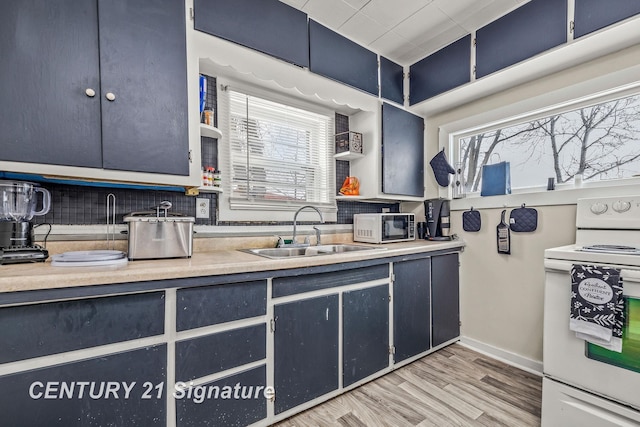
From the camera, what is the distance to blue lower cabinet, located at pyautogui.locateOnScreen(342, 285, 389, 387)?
177 centimetres

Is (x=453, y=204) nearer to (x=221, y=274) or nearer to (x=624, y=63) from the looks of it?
(x=624, y=63)

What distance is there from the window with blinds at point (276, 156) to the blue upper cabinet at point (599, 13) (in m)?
1.73

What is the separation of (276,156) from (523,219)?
2.00m

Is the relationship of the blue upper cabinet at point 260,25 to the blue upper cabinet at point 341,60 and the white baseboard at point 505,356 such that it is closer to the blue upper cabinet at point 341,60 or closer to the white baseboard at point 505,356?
the blue upper cabinet at point 341,60

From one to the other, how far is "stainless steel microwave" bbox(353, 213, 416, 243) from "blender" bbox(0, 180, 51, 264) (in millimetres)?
Result: 2056

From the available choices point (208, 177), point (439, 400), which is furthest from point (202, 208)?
point (439, 400)

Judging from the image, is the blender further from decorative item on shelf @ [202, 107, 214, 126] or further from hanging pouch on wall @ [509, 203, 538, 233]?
hanging pouch on wall @ [509, 203, 538, 233]

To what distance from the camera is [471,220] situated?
100.0 inches

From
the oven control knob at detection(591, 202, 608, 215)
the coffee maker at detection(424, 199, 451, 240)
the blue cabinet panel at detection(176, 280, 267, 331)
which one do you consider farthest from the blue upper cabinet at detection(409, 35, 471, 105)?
the blue cabinet panel at detection(176, 280, 267, 331)

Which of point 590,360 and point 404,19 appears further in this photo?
point 404,19

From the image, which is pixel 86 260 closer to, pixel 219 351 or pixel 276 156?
pixel 219 351

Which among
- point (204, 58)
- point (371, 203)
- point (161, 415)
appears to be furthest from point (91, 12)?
point (371, 203)

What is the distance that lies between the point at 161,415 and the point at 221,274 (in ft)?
2.03

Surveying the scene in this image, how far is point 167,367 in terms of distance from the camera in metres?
1.21
